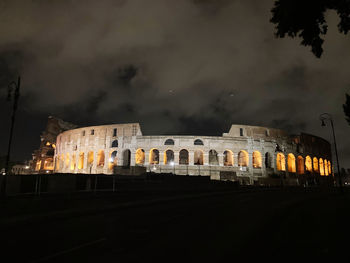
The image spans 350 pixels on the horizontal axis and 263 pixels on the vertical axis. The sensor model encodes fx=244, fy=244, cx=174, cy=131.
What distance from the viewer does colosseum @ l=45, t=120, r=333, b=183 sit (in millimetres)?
47281

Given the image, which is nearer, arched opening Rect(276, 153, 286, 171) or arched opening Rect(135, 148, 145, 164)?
arched opening Rect(135, 148, 145, 164)

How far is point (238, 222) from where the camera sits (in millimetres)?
8508

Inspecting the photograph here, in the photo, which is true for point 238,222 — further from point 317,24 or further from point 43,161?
point 43,161

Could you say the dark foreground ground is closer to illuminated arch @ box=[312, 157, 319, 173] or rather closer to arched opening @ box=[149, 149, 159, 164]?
arched opening @ box=[149, 149, 159, 164]

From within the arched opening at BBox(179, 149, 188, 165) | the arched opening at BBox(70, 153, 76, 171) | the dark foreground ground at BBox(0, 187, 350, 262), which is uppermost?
the arched opening at BBox(179, 149, 188, 165)

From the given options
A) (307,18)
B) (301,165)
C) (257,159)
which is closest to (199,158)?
(257,159)

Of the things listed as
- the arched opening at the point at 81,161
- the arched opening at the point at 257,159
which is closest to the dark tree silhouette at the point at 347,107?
the arched opening at the point at 257,159

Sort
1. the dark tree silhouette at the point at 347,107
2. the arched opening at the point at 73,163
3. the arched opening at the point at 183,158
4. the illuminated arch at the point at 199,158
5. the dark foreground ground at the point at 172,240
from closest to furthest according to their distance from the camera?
the dark foreground ground at the point at 172,240 → the dark tree silhouette at the point at 347,107 → the illuminated arch at the point at 199,158 → the arched opening at the point at 183,158 → the arched opening at the point at 73,163

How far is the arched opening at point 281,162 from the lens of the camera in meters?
54.1

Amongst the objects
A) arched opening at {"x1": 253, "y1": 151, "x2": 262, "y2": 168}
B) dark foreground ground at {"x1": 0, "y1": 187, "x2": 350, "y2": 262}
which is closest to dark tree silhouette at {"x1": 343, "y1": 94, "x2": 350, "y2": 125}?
dark foreground ground at {"x1": 0, "y1": 187, "x2": 350, "y2": 262}

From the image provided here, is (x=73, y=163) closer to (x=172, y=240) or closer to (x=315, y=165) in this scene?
(x=172, y=240)

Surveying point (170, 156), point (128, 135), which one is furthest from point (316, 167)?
point (128, 135)

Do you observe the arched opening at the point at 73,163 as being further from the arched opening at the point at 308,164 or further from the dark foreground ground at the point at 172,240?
the arched opening at the point at 308,164

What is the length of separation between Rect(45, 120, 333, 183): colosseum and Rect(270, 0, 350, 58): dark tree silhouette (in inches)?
1377
